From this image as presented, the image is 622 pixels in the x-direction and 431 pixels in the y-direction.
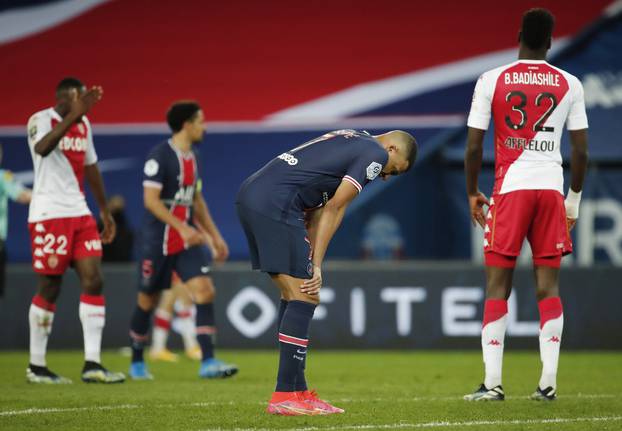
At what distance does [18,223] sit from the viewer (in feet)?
58.9

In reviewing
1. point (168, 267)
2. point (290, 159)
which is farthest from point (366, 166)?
point (168, 267)

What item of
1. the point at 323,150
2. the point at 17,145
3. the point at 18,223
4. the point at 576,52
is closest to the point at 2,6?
the point at 17,145

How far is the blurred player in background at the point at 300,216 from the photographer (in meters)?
6.06

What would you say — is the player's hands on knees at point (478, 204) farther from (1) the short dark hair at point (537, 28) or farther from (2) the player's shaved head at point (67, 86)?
(2) the player's shaved head at point (67, 86)

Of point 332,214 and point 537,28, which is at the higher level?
point 537,28

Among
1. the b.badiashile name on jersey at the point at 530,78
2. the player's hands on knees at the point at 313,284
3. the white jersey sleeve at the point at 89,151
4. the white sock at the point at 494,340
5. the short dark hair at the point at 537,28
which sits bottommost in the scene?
the white sock at the point at 494,340

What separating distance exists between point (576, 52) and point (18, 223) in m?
9.47

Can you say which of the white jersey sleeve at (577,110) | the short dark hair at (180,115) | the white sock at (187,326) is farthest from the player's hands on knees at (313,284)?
the white sock at (187,326)

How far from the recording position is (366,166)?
6.11 metres

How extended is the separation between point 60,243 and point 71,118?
1006 mm

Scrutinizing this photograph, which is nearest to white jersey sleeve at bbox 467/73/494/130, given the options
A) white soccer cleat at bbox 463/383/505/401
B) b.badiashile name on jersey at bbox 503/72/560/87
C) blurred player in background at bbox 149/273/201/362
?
b.badiashile name on jersey at bbox 503/72/560/87

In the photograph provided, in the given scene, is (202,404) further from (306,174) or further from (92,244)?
(92,244)

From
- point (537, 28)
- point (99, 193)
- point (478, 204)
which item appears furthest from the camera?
point (99, 193)

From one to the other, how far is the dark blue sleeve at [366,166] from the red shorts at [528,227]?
0.87 meters
